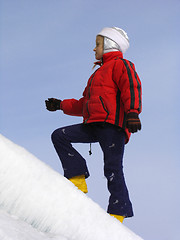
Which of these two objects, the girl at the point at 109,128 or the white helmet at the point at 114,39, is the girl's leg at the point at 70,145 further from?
the white helmet at the point at 114,39

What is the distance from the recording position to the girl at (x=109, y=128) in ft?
9.52

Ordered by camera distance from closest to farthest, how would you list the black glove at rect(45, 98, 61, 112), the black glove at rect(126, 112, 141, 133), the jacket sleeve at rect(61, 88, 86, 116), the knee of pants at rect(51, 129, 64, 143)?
the black glove at rect(126, 112, 141, 133) → the knee of pants at rect(51, 129, 64, 143) → the jacket sleeve at rect(61, 88, 86, 116) → the black glove at rect(45, 98, 61, 112)

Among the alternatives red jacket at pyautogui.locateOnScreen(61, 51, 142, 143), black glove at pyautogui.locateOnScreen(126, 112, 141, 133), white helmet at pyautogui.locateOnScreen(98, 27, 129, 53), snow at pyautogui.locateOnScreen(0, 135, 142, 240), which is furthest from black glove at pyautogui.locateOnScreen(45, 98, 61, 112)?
snow at pyautogui.locateOnScreen(0, 135, 142, 240)

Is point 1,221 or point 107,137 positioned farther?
point 107,137

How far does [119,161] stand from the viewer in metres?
2.96

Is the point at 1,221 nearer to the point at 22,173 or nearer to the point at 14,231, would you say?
the point at 14,231

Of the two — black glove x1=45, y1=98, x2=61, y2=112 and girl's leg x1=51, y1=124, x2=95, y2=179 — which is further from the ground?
black glove x1=45, y1=98, x2=61, y2=112

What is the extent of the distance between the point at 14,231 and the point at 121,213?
1707 mm

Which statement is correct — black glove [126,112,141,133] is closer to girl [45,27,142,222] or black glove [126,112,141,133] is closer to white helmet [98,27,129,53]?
girl [45,27,142,222]

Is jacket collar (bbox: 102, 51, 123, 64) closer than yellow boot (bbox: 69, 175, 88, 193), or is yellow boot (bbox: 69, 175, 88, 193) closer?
yellow boot (bbox: 69, 175, 88, 193)

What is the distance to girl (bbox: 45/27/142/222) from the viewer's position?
2900 mm

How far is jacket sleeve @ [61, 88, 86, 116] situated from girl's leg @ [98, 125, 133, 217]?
59cm

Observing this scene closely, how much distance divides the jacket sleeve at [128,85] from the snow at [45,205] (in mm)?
1220

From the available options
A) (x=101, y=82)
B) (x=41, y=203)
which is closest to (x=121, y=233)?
(x=41, y=203)
